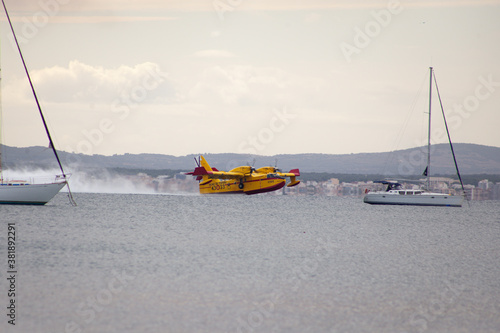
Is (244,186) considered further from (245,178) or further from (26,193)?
(26,193)

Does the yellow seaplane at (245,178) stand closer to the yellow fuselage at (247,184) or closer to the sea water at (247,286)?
the yellow fuselage at (247,184)

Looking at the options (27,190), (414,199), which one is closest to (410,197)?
(414,199)

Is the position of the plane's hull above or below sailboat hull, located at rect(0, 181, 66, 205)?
below

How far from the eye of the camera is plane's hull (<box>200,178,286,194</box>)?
429 feet

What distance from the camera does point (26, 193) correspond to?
70375mm

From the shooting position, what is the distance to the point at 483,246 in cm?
4094

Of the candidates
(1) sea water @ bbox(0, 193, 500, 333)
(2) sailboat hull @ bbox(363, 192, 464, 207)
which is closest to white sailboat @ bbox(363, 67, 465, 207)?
(2) sailboat hull @ bbox(363, 192, 464, 207)

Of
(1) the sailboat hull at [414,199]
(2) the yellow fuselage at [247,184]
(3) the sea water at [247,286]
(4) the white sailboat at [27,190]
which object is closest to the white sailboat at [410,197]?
(1) the sailboat hull at [414,199]

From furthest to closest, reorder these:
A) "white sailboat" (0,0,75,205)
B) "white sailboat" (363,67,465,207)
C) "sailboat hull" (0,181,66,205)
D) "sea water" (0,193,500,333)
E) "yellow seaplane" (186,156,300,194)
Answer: "yellow seaplane" (186,156,300,194)
"white sailboat" (363,67,465,207)
"sailboat hull" (0,181,66,205)
"white sailboat" (0,0,75,205)
"sea water" (0,193,500,333)

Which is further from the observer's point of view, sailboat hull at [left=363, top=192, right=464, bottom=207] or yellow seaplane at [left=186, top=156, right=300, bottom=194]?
yellow seaplane at [left=186, top=156, right=300, bottom=194]

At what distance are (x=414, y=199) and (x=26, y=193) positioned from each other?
59.4 meters

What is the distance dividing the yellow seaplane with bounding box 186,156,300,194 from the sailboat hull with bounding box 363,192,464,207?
108ft

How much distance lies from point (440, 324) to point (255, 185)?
117689 millimetres

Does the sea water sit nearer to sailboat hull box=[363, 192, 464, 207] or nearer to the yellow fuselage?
sailboat hull box=[363, 192, 464, 207]
